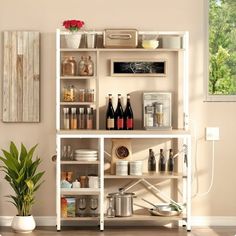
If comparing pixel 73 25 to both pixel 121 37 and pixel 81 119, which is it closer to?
pixel 121 37

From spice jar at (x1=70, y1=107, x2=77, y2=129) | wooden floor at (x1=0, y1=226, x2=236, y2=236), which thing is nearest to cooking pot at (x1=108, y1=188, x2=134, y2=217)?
wooden floor at (x1=0, y1=226, x2=236, y2=236)

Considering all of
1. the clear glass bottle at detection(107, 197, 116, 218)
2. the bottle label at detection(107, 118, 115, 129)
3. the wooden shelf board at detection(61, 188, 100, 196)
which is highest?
the bottle label at detection(107, 118, 115, 129)

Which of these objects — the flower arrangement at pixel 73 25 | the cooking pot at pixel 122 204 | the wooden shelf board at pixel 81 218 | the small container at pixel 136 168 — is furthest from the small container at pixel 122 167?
the flower arrangement at pixel 73 25

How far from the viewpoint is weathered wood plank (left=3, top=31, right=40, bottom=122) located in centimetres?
643

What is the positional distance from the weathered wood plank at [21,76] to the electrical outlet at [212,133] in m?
1.49

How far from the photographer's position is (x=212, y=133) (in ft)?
21.3

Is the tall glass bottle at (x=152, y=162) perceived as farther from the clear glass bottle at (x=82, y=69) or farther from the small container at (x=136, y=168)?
the clear glass bottle at (x=82, y=69)

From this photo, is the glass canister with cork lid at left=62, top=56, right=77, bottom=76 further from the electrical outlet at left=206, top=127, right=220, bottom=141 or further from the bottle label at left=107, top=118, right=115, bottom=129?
the electrical outlet at left=206, top=127, right=220, bottom=141

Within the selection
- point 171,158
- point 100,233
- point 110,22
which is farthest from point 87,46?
point 100,233

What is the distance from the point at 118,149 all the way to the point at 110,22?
110 centimetres

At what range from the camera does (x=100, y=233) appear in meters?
6.17

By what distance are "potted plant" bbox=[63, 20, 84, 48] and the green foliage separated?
0.94 metres

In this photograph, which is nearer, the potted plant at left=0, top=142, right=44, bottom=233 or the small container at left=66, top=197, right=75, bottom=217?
the potted plant at left=0, top=142, right=44, bottom=233

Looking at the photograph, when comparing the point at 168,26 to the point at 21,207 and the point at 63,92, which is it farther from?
the point at 21,207
